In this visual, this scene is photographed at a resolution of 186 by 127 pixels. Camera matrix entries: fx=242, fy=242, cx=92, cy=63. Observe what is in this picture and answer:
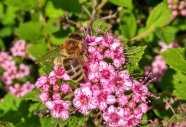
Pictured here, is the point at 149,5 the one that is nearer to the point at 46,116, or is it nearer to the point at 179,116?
the point at 179,116

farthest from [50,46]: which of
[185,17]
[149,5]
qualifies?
[185,17]

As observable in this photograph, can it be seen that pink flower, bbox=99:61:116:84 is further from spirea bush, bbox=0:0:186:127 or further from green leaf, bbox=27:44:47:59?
green leaf, bbox=27:44:47:59

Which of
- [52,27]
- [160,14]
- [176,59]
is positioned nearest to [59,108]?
[176,59]

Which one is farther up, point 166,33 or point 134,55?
point 166,33

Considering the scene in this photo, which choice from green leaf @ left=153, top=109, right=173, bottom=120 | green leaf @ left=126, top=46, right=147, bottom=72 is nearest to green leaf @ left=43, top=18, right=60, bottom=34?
green leaf @ left=126, top=46, right=147, bottom=72

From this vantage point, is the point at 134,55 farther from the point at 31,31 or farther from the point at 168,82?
the point at 31,31

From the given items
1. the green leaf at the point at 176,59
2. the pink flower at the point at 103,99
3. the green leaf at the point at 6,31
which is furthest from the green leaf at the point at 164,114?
the green leaf at the point at 6,31
